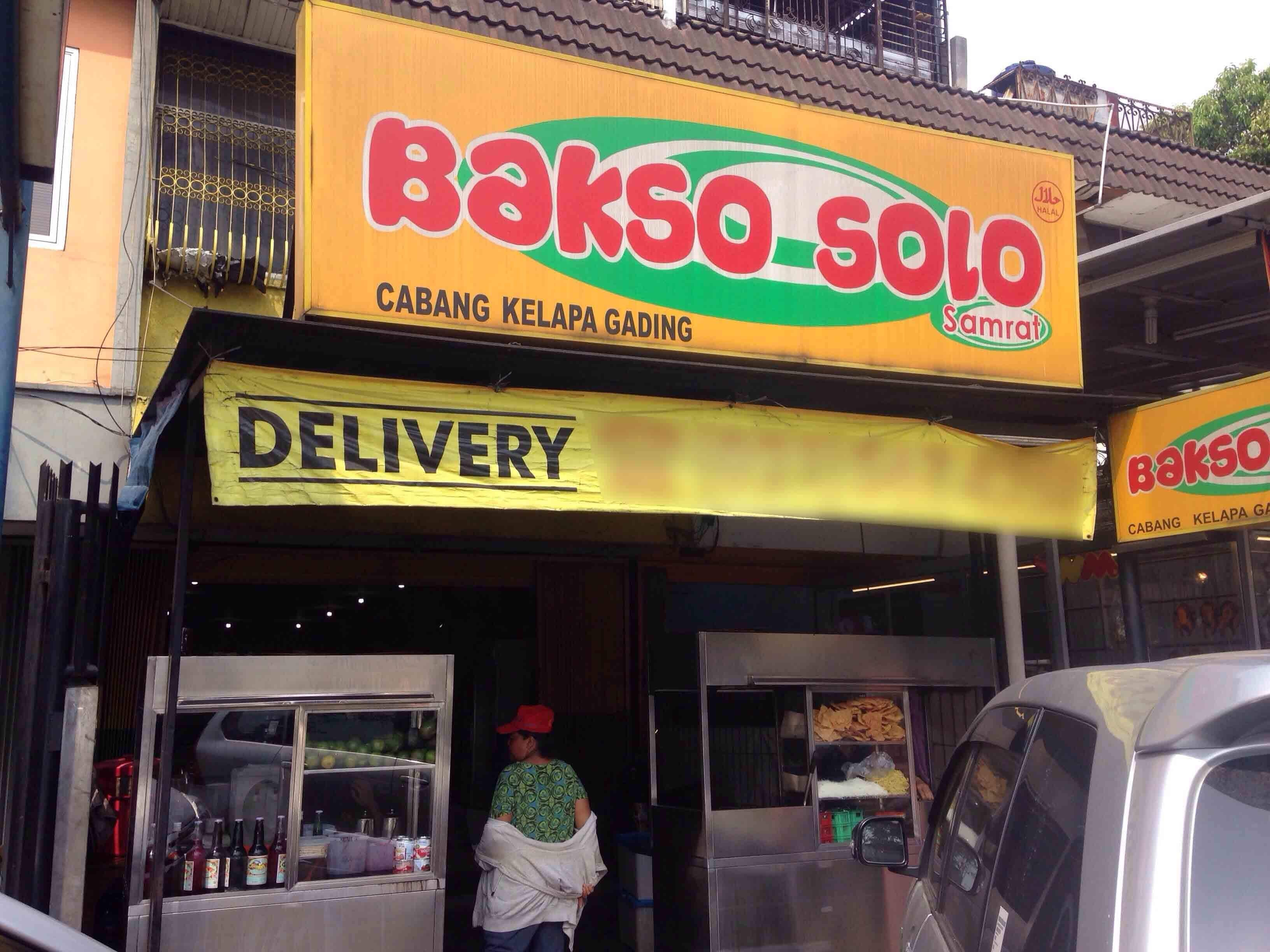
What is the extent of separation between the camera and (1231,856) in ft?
5.80

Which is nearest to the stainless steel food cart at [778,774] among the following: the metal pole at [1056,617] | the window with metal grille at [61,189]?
the metal pole at [1056,617]

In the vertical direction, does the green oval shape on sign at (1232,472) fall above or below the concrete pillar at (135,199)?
below

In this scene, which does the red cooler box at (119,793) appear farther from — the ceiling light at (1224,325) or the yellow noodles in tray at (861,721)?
the ceiling light at (1224,325)

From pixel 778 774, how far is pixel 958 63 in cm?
1065

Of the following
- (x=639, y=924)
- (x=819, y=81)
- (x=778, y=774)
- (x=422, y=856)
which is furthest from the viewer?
(x=819, y=81)

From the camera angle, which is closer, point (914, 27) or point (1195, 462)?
point (1195, 462)

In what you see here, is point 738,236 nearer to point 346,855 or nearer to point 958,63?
point 346,855

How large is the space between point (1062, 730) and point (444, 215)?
4.13 m

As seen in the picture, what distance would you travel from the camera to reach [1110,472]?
22.0 ft

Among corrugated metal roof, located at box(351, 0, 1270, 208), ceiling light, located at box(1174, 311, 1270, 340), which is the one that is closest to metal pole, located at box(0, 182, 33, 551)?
corrugated metal roof, located at box(351, 0, 1270, 208)

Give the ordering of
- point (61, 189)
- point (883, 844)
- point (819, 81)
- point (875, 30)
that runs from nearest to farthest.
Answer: point (883, 844) < point (61, 189) < point (819, 81) < point (875, 30)

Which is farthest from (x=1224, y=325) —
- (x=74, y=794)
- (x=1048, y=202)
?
(x=74, y=794)

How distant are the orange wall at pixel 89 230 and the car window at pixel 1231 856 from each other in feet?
23.8

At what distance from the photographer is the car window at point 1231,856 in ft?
5.59
